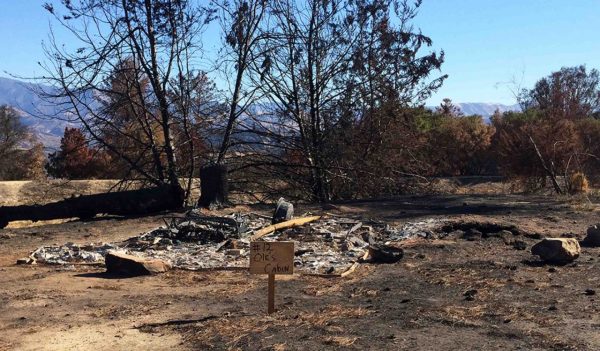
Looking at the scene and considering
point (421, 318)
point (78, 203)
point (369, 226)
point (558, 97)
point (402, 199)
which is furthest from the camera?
point (558, 97)

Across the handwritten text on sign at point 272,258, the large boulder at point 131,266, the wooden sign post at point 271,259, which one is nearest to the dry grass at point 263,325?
the wooden sign post at point 271,259

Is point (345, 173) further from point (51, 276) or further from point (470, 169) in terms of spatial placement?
point (470, 169)

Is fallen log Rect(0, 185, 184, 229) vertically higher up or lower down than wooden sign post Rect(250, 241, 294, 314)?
higher up

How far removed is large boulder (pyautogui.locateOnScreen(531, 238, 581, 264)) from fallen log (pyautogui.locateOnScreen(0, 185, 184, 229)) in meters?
7.58

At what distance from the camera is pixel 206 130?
1697 cm

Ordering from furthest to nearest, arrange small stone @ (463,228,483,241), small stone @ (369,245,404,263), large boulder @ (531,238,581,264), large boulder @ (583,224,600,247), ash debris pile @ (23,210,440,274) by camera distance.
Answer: small stone @ (463,228,483,241) < large boulder @ (583,224,600,247) < ash debris pile @ (23,210,440,274) < small stone @ (369,245,404,263) < large boulder @ (531,238,581,264)

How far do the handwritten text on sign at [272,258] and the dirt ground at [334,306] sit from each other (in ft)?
1.34

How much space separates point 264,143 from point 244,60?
2.38 metres

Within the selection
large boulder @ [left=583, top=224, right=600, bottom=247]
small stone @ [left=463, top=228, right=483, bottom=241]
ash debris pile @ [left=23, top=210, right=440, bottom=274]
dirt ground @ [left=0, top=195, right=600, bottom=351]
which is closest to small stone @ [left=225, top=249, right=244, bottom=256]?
ash debris pile @ [left=23, top=210, right=440, bottom=274]

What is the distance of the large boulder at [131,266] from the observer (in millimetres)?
7547

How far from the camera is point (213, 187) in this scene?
1303cm

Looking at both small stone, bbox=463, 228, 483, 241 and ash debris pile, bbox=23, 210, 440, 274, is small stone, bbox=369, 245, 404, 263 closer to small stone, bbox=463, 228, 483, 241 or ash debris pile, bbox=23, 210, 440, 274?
ash debris pile, bbox=23, 210, 440, 274

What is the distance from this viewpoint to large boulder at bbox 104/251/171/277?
7.55 meters

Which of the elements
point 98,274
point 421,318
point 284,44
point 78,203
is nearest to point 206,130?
point 284,44
